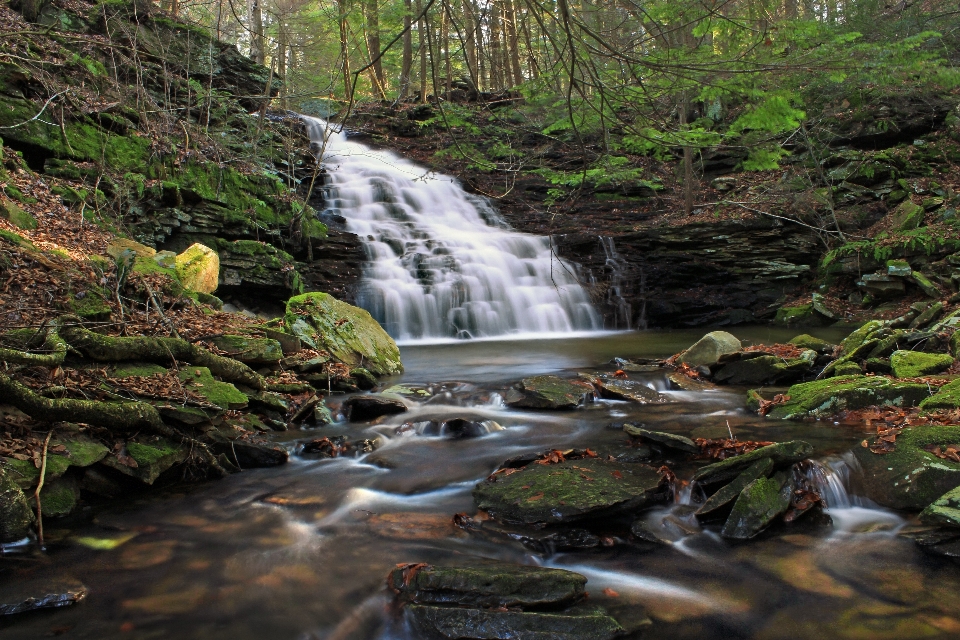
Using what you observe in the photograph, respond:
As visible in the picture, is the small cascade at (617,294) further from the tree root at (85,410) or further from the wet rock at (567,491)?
the tree root at (85,410)

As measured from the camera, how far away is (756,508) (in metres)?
3.67

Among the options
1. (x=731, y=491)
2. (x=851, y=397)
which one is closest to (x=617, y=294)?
(x=851, y=397)

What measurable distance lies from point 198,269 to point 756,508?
7.87 metres

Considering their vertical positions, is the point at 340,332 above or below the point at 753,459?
above

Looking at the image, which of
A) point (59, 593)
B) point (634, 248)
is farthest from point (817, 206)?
point (59, 593)

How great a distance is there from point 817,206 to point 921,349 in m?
9.02

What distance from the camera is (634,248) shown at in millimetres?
15352

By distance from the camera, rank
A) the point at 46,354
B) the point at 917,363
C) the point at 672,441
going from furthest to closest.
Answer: the point at 917,363 < the point at 672,441 < the point at 46,354

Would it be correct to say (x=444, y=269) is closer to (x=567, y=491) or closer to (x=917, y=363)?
(x=917, y=363)

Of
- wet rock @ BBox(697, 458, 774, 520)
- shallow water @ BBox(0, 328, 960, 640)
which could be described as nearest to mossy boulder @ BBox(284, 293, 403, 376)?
shallow water @ BBox(0, 328, 960, 640)

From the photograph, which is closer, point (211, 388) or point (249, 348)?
point (211, 388)

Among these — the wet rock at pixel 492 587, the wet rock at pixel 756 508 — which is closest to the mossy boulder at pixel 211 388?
the wet rock at pixel 492 587

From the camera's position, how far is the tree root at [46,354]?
13.0 feet

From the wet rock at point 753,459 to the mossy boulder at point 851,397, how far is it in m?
1.95
